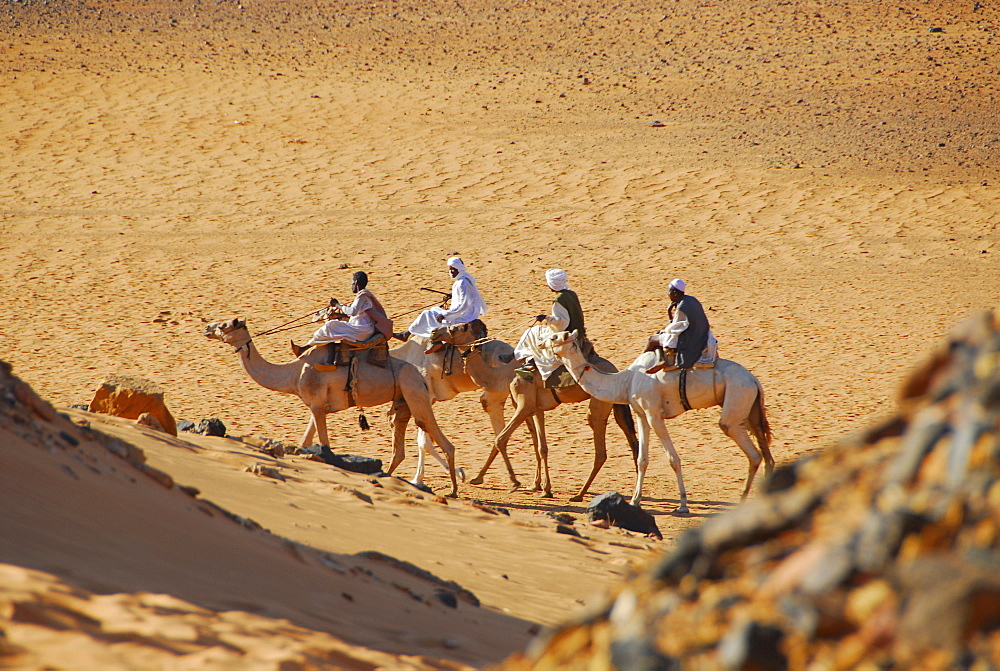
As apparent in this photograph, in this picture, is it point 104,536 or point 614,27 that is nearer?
point 104,536

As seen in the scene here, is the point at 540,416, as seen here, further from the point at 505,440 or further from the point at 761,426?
the point at 761,426

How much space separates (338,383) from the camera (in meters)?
12.0

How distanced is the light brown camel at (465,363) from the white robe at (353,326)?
1147 mm

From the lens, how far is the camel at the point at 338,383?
11.9 metres

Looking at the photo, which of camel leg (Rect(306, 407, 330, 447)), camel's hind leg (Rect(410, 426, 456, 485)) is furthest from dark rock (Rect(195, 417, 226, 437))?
camel's hind leg (Rect(410, 426, 456, 485))

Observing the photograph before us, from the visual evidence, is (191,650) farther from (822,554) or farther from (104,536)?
(822,554)

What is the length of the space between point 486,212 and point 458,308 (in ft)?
42.7

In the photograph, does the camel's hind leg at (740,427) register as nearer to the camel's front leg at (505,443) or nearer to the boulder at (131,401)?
the camel's front leg at (505,443)

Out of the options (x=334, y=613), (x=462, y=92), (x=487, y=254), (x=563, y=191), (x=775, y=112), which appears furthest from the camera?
(x=462, y=92)

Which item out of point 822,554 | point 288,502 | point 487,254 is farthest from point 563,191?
point 822,554

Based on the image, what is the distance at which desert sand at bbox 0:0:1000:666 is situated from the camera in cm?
905

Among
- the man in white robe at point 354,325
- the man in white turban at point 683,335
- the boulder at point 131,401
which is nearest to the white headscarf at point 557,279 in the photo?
the man in white turban at point 683,335

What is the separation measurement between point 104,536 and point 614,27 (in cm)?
3662

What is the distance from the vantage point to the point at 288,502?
7.91 metres
